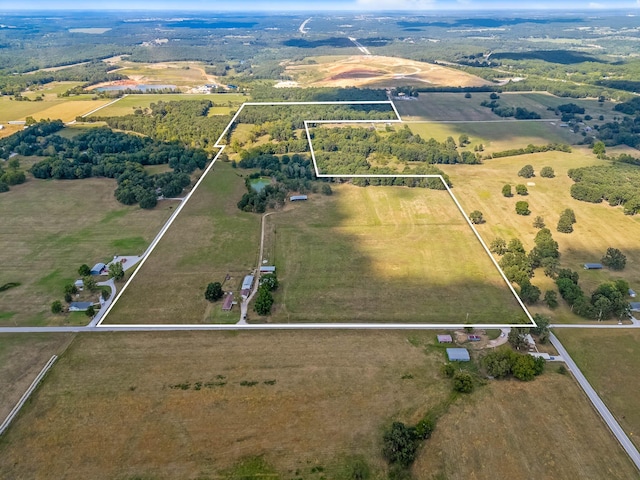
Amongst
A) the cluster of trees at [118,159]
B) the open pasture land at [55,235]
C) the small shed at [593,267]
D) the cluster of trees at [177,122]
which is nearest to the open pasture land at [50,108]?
the cluster of trees at [177,122]

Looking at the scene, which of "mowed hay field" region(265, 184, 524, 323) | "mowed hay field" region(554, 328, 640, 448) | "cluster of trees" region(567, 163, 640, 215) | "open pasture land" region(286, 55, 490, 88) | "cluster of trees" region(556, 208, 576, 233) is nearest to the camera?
"mowed hay field" region(554, 328, 640, 448)

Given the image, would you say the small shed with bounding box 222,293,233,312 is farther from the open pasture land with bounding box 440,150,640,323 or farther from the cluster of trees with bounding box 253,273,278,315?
the open pasture land with bounding box 440,150,640,323

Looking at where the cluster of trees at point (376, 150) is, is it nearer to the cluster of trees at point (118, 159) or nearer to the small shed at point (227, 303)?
the cluster of trees at point (118, 159)

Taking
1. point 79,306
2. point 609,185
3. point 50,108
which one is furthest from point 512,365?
point 50,108

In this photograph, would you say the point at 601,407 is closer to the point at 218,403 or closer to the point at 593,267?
the point at 593,267

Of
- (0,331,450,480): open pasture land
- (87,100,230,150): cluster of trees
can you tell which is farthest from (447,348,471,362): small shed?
(87,100,230,150): cluster of trees

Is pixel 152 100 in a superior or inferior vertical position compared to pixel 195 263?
inferior
